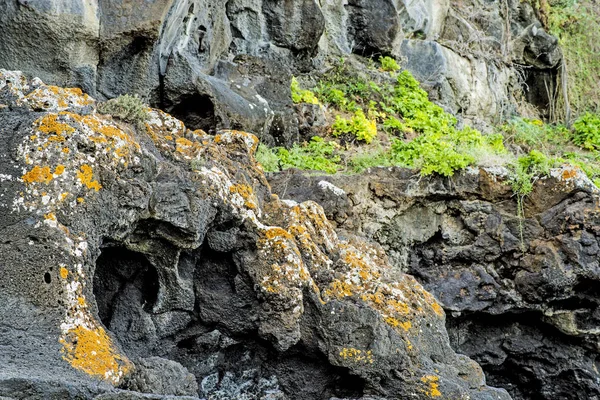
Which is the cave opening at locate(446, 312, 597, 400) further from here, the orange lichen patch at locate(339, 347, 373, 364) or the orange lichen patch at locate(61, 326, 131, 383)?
the orange lichen patch at locate(61, 326, 131, 383)

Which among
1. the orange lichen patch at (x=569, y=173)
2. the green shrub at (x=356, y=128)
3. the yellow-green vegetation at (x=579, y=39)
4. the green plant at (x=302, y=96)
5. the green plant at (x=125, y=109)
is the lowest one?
the green plant at (x=125, y=109)

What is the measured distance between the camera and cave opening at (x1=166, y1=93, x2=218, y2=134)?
820 centimetres

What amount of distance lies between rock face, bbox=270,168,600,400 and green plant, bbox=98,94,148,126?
2.28 meters

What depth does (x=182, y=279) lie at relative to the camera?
5.35 meters

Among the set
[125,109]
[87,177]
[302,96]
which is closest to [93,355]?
[87,177]

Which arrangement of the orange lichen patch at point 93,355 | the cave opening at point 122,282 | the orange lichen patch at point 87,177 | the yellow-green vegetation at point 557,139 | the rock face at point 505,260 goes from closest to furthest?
the orange lichen patch at point 93,355, the orange lichen patch at point 87,177, the cave opening at point 122,282, the rock face at point 505,260, the yellow-green vegetation at point 557,139

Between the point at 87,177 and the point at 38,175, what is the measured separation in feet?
0.86

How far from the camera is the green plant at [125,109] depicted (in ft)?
17.5

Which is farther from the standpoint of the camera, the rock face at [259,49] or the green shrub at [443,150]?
the green shrub at [443,150]

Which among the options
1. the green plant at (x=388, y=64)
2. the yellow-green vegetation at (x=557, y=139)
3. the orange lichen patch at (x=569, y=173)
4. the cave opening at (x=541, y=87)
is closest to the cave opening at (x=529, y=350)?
the orange lichen patch at (x=569, y=173)

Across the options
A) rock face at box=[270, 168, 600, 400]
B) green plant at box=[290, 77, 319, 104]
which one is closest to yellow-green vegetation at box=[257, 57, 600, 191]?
green plant at box=[290, 77, 319, 104]

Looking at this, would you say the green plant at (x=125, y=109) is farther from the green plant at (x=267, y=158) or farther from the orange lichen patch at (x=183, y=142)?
the green plant at (x=267, y=158)

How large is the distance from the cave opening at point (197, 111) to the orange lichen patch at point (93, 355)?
4093mm

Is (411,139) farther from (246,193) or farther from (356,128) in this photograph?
(246,193)
